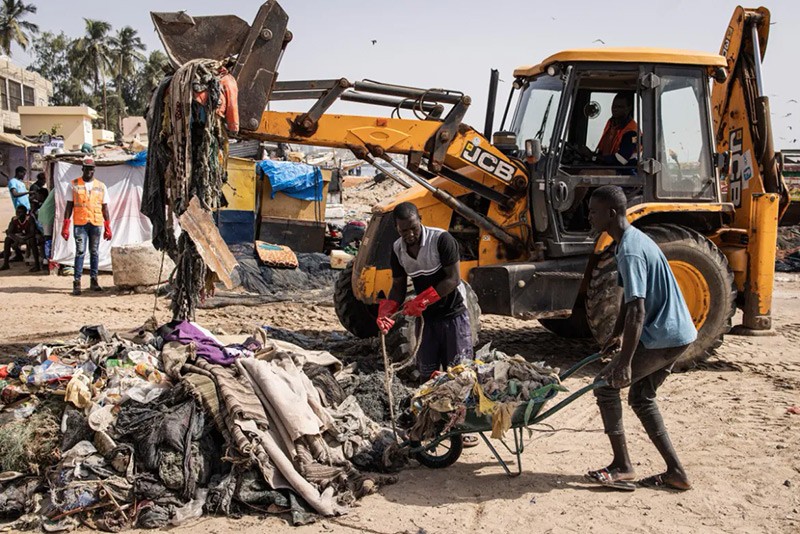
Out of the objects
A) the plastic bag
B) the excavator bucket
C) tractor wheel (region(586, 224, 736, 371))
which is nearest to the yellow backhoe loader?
tractor wheel (region(586, 224, 736, 371))

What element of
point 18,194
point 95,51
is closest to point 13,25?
point 95,51

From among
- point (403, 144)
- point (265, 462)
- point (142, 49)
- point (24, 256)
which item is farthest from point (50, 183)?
point (142, 49)

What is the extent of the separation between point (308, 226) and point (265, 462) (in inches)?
393

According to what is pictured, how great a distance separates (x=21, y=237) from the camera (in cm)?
1362

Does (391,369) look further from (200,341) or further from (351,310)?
(351,310)

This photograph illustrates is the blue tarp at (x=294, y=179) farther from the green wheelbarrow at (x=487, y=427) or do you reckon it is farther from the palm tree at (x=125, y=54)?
the palm tree at (x=125, y=54)

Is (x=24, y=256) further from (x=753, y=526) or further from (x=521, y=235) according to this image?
(x=753, y=526)

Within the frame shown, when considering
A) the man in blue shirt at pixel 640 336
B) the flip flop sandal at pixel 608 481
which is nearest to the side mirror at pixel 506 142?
the man in blue shirt at pixel 640 336

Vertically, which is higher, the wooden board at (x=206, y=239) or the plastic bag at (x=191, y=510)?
the wooden board at (x=206, y=239)

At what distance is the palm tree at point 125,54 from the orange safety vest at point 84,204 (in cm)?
4549

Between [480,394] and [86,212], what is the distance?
8.29 m

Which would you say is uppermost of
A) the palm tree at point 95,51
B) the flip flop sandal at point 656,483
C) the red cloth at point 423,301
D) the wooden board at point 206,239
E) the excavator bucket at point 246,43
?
the palm tree at point 95,51

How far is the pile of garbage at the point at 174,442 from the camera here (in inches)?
168

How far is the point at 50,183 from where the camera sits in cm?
1297
